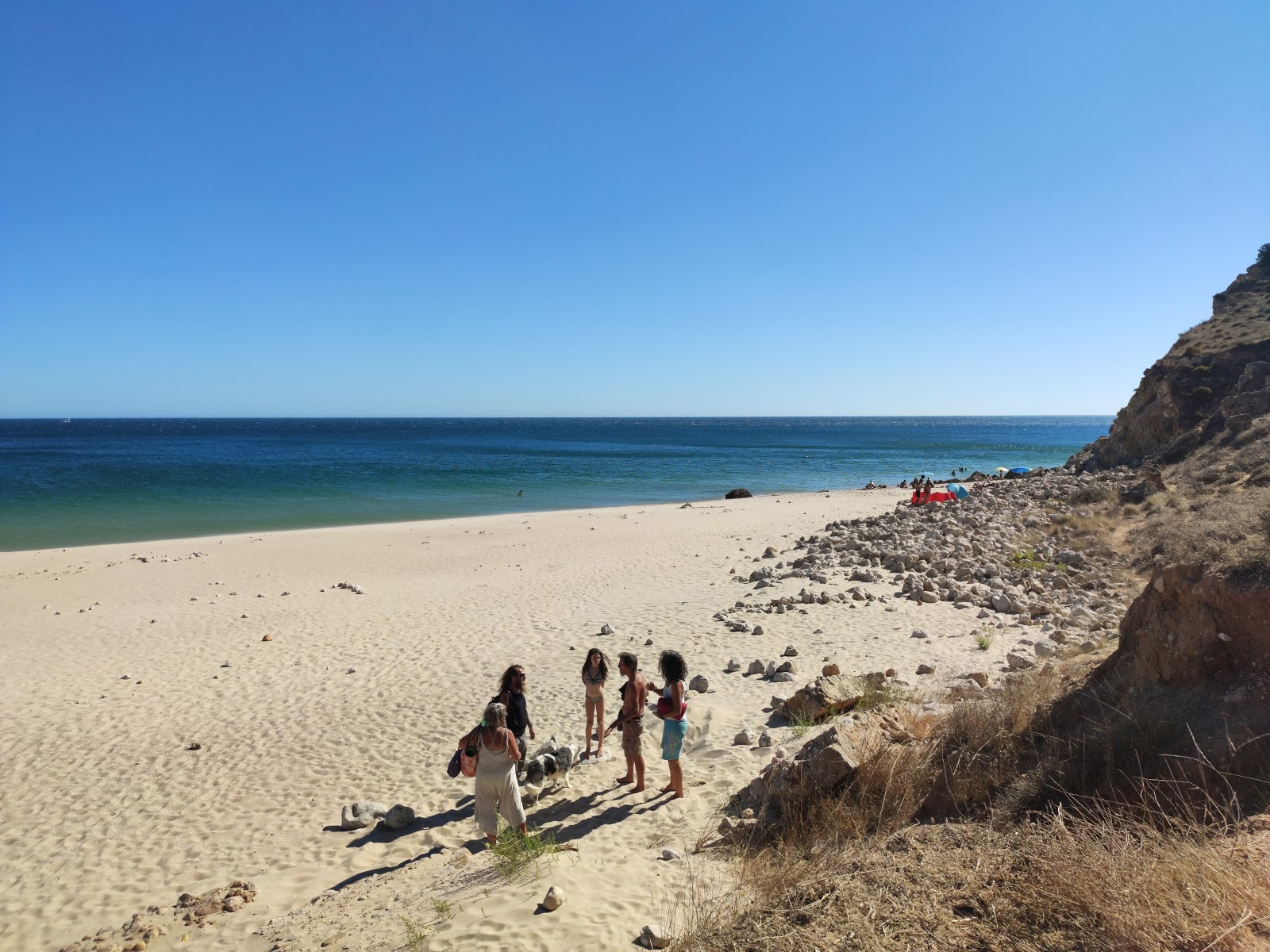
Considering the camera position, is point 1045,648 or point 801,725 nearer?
point 801,725

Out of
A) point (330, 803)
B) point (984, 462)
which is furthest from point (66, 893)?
point (984, 462)

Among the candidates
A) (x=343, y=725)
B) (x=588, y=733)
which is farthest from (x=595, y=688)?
(x=343, y=725)

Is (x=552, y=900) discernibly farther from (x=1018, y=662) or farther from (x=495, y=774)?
(x=1018, y=662)

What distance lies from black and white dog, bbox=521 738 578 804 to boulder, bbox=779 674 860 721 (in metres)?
2.54

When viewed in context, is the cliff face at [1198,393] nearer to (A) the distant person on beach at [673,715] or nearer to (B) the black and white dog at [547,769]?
(A) the distant person on beach at [673,715]

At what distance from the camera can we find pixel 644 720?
27.8ft

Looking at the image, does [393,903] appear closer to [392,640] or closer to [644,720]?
[644,720]

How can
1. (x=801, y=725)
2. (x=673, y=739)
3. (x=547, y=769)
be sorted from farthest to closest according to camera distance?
(x=801, y=725) → (x=547, y=769) → (x=673, y=739)

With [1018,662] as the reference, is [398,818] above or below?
below

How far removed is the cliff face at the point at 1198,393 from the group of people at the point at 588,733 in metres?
21.5

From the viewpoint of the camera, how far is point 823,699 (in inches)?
300

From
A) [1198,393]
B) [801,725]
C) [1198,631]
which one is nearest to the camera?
[1198,631]

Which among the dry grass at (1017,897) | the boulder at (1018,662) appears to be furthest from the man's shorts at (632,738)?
the boulder at (1018,662)

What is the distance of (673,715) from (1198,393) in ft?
90.6
